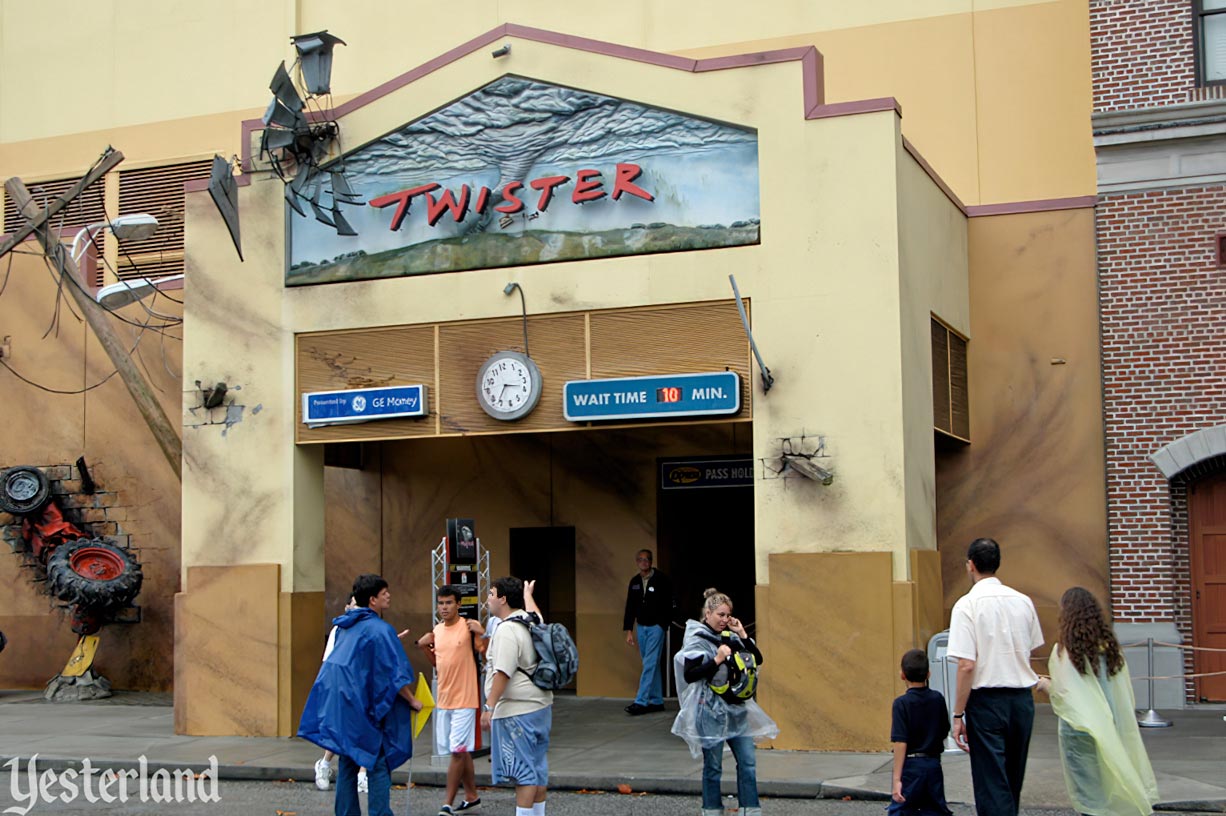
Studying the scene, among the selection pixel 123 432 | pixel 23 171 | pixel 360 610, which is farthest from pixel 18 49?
pixel 360 610

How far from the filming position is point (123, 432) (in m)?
21.0

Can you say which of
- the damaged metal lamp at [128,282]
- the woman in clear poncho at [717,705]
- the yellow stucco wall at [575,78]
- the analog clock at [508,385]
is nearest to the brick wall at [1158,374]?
the yellow stucco wall at [575,78]

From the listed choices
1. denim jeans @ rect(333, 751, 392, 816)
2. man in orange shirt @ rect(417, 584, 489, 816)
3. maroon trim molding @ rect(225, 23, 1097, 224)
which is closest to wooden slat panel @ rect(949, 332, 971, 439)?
maroon trim molding @ rect(225, 23, 1097, 224)

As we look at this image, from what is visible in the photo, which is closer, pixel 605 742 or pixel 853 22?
pixel 605 742

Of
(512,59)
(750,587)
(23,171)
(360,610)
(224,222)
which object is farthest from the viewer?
(23,171)

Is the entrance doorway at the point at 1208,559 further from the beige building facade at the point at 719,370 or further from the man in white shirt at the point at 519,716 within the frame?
the man in white shirt at the point at 519,716

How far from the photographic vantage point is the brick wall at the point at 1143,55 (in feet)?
54.9

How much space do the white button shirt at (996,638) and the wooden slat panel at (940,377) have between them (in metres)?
7.18

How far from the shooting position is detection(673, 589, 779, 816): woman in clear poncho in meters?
9.62

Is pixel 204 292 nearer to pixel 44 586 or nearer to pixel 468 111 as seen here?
pixel 468 111

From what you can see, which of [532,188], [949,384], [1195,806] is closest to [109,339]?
[532,188]

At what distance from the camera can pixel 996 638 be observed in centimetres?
845

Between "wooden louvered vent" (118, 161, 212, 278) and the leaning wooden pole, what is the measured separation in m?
2.68

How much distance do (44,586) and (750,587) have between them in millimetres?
10263
